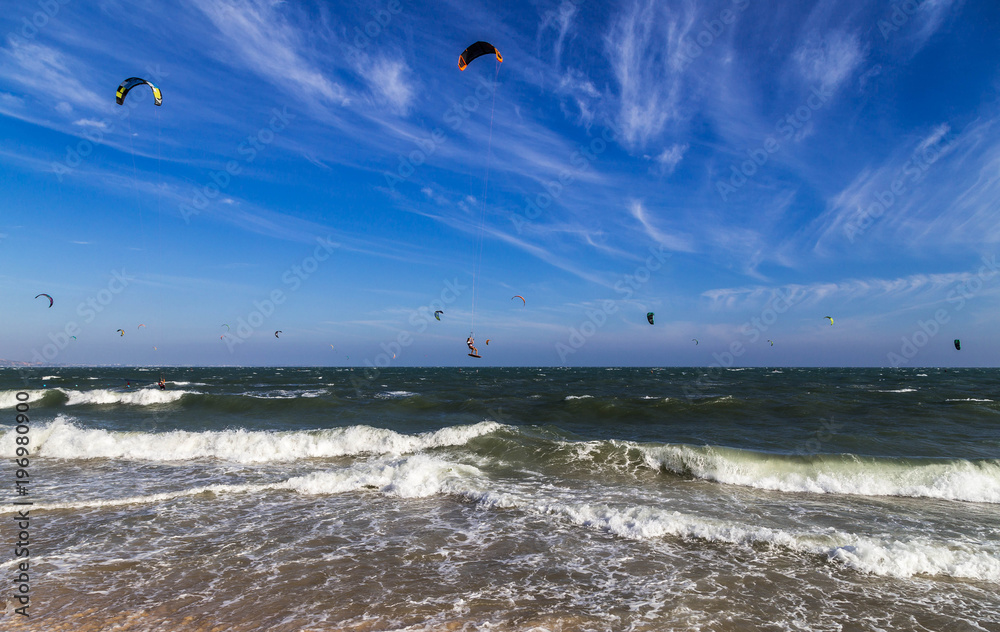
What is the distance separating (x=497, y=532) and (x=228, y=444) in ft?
39.5

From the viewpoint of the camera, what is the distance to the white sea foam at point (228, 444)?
14.8 m

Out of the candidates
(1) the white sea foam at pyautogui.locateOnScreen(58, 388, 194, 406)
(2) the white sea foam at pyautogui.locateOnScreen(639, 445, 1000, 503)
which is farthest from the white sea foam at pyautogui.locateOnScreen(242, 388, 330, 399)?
(2) the white sea foam at pyautogui.locateOnScreen(639, 445, 1000, 503)

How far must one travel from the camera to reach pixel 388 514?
8812 mm

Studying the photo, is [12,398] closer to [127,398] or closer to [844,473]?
[127,398]

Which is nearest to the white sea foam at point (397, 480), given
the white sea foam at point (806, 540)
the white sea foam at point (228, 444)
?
the white sea foam at point (806, 540)

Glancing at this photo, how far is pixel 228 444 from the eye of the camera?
15.6m

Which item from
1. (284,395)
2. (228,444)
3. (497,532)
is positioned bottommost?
(497,532)

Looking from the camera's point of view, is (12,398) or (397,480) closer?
(397,480)

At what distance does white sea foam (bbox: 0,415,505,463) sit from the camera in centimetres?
1479

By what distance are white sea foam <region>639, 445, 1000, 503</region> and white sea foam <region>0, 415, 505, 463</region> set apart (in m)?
8.03

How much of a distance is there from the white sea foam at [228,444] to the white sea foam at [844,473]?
803 centimetres

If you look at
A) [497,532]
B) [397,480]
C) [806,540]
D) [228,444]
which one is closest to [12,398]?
[228,444]

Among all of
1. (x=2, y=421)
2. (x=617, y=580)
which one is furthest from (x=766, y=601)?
(x=2, y=421)

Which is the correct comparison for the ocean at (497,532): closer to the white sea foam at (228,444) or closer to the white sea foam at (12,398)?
the white sea foam at (228,444)
